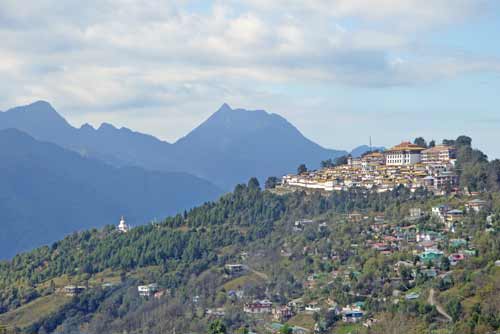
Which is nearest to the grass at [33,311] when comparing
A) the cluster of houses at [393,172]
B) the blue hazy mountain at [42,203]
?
the cluster of houses at [393,172]

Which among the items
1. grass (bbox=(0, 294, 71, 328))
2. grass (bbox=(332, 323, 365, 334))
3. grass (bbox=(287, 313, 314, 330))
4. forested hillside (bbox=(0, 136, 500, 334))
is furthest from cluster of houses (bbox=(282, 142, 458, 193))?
grass (bbox=(0, 294, 71, 328))

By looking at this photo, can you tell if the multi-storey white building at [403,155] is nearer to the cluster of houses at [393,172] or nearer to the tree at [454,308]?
the cluster of houses at [393,172]

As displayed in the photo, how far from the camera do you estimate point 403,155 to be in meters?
78.9

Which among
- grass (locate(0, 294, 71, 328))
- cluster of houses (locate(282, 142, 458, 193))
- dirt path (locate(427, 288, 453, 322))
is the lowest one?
grass (locate(0, 294, 71, 328))

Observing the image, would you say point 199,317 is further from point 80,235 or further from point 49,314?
point 80,235

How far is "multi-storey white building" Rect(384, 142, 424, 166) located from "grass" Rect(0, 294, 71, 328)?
2812 centimetres

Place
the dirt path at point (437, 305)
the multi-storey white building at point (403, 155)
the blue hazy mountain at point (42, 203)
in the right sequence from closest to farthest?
the dirt path at point (437, 305)
the multi-storey white building at point (403, 155)
the blue hazy mountain at point (42, 203)

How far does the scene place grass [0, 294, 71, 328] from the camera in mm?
63688

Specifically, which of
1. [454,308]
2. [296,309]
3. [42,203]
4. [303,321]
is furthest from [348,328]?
[42,203]

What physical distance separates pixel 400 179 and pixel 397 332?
3044cm

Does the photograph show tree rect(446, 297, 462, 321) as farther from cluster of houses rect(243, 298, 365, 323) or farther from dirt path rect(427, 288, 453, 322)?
cluster of houses rect(243, 298, 365, 323)

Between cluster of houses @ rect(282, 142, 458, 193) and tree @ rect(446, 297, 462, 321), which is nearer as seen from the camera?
tree @ rect(446, 297, 462, 321)

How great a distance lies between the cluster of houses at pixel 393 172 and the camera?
68.4 metres

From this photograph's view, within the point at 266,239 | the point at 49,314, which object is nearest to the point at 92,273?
the point at 49,314
